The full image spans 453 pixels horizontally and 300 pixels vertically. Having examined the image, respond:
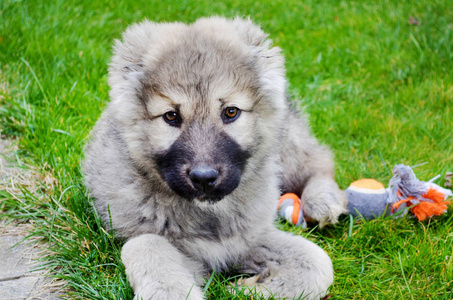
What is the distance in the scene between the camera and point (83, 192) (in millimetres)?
3145

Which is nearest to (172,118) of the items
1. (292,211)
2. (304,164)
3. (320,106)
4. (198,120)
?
(198,120)

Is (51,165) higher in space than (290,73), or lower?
lower

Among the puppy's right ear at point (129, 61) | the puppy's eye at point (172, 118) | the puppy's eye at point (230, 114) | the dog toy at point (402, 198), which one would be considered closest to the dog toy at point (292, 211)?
the dog toy at point (402, 198)

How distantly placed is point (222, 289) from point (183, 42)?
1.29 m

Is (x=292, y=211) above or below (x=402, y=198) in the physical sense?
below

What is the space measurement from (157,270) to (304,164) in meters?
1.79

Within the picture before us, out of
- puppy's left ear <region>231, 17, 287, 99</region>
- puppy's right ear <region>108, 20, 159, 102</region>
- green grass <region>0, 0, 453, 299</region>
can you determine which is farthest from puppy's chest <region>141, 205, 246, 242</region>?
puppy's left ear <region>231, 17, 287, 99</region>

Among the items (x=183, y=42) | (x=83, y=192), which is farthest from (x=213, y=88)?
(x=83, y=192)

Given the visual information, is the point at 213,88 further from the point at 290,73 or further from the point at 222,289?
the point at 290,73

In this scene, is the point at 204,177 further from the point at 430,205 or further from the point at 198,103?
the point at 430,205

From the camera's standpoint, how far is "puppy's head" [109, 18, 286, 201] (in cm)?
241

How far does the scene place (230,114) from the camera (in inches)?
98.9

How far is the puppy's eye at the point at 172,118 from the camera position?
2.47 m

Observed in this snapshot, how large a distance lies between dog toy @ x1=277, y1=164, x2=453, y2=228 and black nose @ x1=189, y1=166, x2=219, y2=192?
3.85 feet
